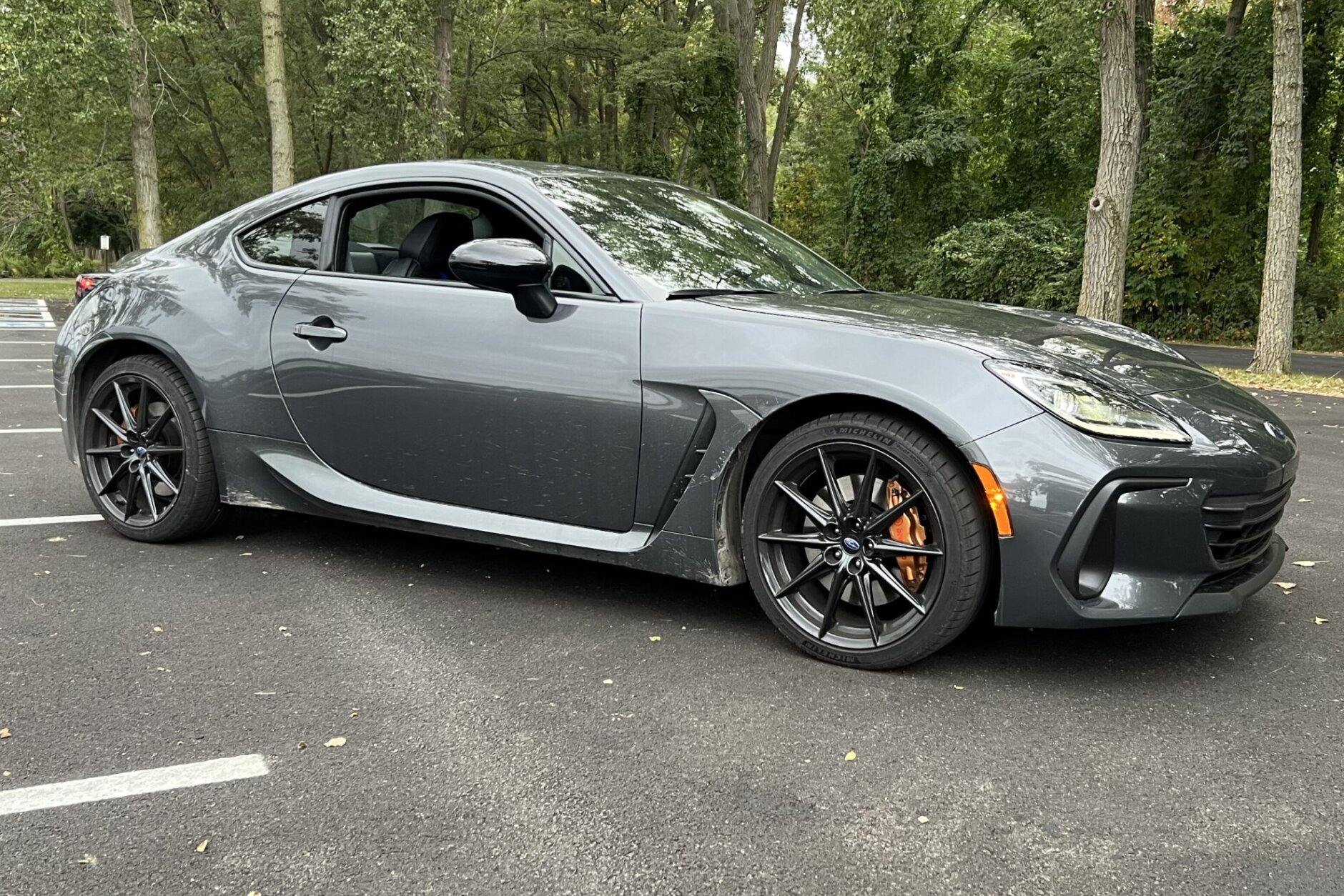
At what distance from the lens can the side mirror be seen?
3.36m

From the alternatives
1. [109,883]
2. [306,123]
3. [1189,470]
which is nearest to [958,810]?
[1189,470]

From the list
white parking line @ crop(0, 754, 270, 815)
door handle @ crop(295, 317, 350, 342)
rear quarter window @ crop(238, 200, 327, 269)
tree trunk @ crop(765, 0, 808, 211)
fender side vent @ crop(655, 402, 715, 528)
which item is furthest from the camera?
tree trunk @ crop(765, 0, 808, 211)

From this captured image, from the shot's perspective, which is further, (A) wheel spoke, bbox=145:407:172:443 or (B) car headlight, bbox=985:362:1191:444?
(A) wheel spoke, bbox=145:407:172:443

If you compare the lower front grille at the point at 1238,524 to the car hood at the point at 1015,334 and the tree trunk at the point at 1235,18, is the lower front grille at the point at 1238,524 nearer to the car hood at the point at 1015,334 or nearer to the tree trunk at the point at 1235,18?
the car hood at the point at 1015,334

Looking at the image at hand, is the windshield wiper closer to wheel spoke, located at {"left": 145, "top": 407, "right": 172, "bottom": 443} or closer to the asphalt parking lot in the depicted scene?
the asphalt parking lot

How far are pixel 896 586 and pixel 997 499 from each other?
383 mm

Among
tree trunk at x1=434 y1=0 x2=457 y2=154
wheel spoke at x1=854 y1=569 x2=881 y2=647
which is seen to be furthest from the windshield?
tree trunk at x1=434 y1=0 x2=457 y2=154

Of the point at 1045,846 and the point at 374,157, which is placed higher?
the point at 374,157

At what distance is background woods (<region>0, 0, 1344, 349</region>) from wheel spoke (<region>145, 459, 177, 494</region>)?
39.9ft

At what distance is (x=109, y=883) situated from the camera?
205cm

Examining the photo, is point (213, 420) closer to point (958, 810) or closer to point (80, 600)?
point (80, 600)

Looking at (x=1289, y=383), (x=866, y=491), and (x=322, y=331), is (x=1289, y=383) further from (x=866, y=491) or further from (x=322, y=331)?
(x=322, y=331)

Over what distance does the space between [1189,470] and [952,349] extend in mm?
695

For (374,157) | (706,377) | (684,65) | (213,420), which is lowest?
(213,420)
